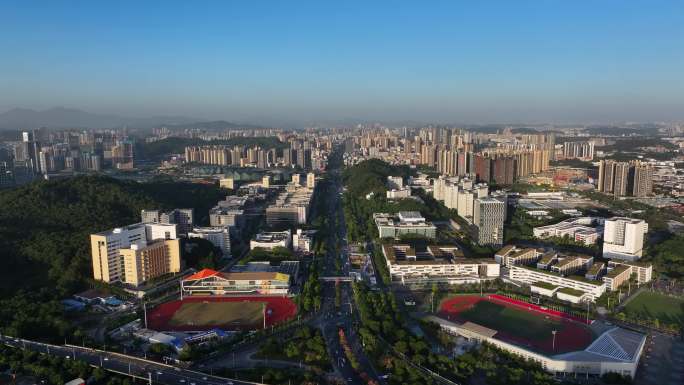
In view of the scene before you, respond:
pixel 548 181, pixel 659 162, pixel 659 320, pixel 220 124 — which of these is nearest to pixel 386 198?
pixel 548 181

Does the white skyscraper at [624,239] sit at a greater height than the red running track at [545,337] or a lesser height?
greater

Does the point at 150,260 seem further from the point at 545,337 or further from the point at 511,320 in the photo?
the point at 545,337

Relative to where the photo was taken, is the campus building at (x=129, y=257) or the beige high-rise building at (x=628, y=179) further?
the beige high-rise building at (x=628, y=179)

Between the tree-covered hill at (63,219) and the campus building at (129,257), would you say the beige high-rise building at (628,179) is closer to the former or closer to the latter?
the tree-covered hill at (63,219)

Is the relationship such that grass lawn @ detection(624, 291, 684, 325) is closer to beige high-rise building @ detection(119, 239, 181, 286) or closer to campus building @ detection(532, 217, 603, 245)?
campus building @ detection(532, 217, 603, 245)

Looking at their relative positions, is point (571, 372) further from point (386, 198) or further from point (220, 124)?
point (220, 124)

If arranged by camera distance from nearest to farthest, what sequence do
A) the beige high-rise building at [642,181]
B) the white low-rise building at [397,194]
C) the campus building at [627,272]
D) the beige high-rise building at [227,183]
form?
the campus building at [627,272], the white low-rise building at [397,194], the beige high-rise building at [642,181], the beige high-rise building at [227,183]

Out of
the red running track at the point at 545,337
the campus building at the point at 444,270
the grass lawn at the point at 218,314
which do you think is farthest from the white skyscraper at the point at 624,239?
the grass lawn at the point at 218,314

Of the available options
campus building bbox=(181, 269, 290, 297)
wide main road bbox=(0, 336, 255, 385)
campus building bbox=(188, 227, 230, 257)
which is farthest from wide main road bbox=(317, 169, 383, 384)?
campus building bbox=(188, 227, 230, 257)
